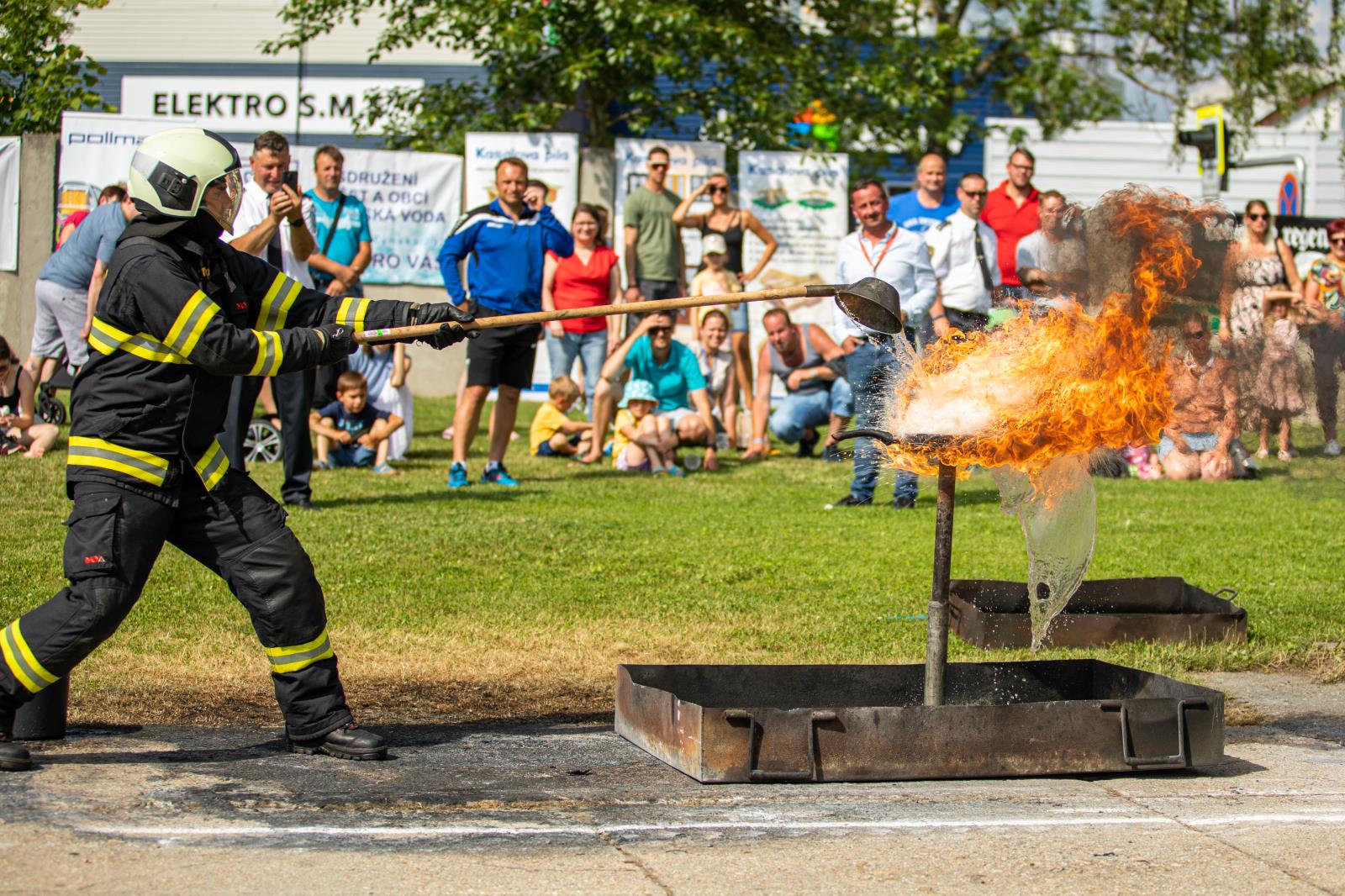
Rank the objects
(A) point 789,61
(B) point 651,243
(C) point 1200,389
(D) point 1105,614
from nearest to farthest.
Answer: (C) point 1200,389
(D) point 1105,614
(B) point 651,243
(A) point 789,61

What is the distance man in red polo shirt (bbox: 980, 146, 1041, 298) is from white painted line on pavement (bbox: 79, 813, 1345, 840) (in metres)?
8.37

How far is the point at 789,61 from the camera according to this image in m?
19.7

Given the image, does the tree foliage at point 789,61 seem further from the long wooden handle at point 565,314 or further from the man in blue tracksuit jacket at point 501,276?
the long wooden handle at point 565,314

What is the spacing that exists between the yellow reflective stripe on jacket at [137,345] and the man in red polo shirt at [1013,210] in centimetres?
890

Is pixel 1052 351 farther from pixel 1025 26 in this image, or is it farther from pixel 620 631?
pixel 1025 26

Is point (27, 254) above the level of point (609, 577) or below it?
above

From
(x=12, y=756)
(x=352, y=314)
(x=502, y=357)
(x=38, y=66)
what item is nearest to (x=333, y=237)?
(x=502, y=357)

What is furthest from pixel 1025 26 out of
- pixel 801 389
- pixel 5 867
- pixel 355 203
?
pixel 5 867

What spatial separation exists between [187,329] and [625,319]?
1037 centimetres

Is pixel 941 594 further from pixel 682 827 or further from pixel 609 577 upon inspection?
pixel 609 577

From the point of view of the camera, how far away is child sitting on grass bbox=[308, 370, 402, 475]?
12.5 metres

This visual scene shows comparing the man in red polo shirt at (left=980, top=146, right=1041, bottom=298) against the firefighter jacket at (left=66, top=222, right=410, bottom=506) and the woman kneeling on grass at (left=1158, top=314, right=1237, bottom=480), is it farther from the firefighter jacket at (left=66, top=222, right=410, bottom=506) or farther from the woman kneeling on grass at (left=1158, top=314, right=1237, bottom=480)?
the firefighter jacket at (left=66, top=222, right=410, bottom=506)

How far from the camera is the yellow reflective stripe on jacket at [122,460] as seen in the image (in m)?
5.16

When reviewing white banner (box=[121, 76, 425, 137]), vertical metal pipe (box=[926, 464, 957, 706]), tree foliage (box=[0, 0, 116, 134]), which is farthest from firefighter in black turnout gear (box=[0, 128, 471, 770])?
white banner (box=[121, 76, 425, 137])
